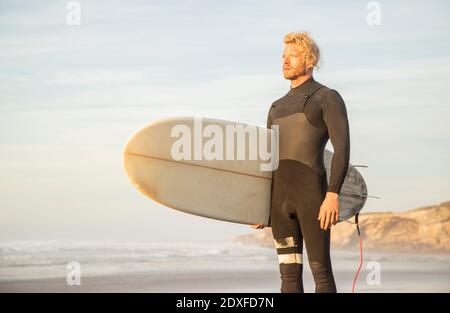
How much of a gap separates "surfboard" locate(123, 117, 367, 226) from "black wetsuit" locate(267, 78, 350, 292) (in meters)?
0.24

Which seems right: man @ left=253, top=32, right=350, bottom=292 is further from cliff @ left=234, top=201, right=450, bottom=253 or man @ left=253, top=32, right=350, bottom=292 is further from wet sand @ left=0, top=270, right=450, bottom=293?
cliff @ left=234, top=201, right=450, bottom=253

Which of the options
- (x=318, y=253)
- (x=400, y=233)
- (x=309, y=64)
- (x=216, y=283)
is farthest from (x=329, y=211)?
(x=400, y=233)

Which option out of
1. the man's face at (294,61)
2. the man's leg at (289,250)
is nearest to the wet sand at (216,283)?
the man's leg at (289,250)

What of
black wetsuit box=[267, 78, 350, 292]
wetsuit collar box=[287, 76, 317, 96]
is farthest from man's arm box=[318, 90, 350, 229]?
wetsuit collar box=[287, 76, 317, 96]

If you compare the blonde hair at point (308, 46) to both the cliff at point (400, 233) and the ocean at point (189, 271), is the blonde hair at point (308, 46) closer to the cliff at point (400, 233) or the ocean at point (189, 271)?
the ocean at point (189, 271)

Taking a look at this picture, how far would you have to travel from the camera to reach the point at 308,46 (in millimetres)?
4457

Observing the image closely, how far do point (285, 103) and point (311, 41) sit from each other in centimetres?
38

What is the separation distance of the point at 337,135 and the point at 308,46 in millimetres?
552

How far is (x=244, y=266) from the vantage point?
11969mm

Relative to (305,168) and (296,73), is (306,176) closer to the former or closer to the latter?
(305,168)

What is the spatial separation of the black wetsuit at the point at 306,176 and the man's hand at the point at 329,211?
0.14 ft

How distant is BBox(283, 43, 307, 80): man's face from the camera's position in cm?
447
